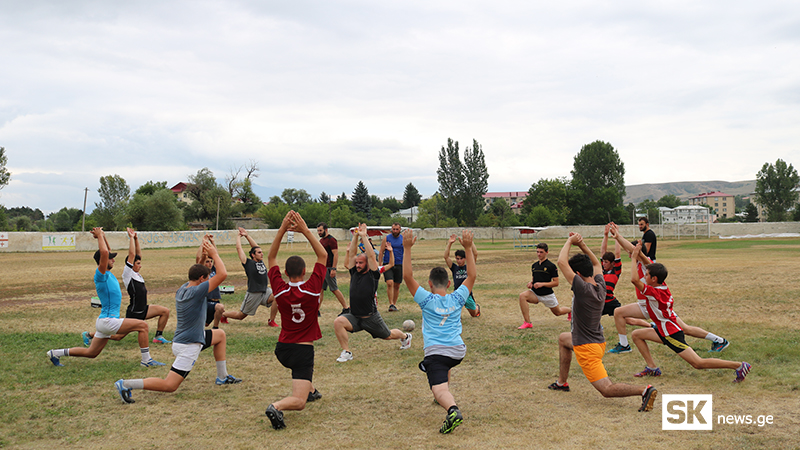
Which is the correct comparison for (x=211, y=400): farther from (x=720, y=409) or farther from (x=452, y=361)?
(x=720, y=409)

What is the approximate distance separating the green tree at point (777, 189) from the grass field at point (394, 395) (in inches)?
4454

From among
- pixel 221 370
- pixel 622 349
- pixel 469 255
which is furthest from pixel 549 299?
pixel 221 370

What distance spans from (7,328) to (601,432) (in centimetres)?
1267

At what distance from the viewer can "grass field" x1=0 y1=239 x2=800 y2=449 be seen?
4.92 meters

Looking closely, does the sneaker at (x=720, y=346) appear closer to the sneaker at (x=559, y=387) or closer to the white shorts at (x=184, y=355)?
the sneaker at (x=559, y=387)

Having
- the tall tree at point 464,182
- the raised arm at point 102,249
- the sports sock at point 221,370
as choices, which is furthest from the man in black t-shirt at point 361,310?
the tall tree at point 464,182

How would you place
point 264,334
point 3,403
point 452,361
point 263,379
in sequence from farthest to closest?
point 264,334, point 263,379, point 3,403, point 452,361

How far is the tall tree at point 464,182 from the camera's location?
305ft

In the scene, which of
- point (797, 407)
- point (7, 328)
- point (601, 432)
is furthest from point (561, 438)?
point (7, 328)

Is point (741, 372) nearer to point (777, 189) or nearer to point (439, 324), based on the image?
point (439, 324)

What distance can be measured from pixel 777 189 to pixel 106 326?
12561 cm

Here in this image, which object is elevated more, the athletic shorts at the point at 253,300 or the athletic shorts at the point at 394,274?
the athletic shorts at the point at 394,274

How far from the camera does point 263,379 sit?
7219 mm

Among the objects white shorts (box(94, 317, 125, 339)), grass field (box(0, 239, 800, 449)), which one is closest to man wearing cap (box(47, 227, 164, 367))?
white shorts (box(94, 317, 125, 339))
